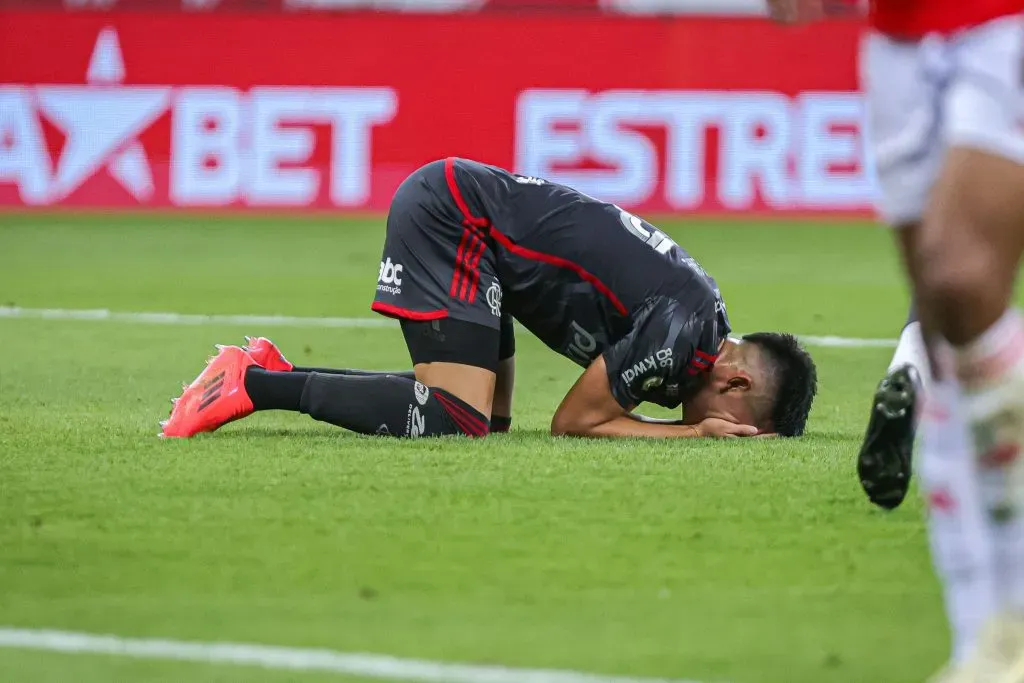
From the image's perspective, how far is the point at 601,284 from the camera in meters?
5.67

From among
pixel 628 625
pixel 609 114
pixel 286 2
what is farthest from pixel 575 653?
pixel 286 2

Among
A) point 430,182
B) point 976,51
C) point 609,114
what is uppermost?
point 976,51

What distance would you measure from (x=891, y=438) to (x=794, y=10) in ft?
4.03

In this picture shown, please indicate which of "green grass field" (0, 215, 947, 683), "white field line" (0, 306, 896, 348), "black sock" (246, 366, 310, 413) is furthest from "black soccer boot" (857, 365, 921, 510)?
"white field line" (0, 306, 896, 348)

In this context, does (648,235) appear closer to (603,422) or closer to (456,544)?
(603,422)

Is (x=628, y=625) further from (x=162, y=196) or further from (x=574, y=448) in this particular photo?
(x=162, y=196)

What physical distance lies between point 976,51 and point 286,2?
12839 mm

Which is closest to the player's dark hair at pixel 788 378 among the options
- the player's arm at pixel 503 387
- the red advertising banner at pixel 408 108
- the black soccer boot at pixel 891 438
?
the player's arm at pixel 503 387

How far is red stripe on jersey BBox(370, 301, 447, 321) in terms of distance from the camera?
569 cm

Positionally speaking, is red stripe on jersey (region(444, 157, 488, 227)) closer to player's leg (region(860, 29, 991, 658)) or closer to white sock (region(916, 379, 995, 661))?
player's leg (region(860, 29, 991, 658))

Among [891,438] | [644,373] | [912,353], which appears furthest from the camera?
[644,373]

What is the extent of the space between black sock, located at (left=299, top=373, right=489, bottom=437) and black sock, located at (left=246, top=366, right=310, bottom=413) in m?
0.03

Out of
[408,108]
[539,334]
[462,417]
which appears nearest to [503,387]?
[539,334]

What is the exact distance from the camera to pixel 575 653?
10.8 feet
